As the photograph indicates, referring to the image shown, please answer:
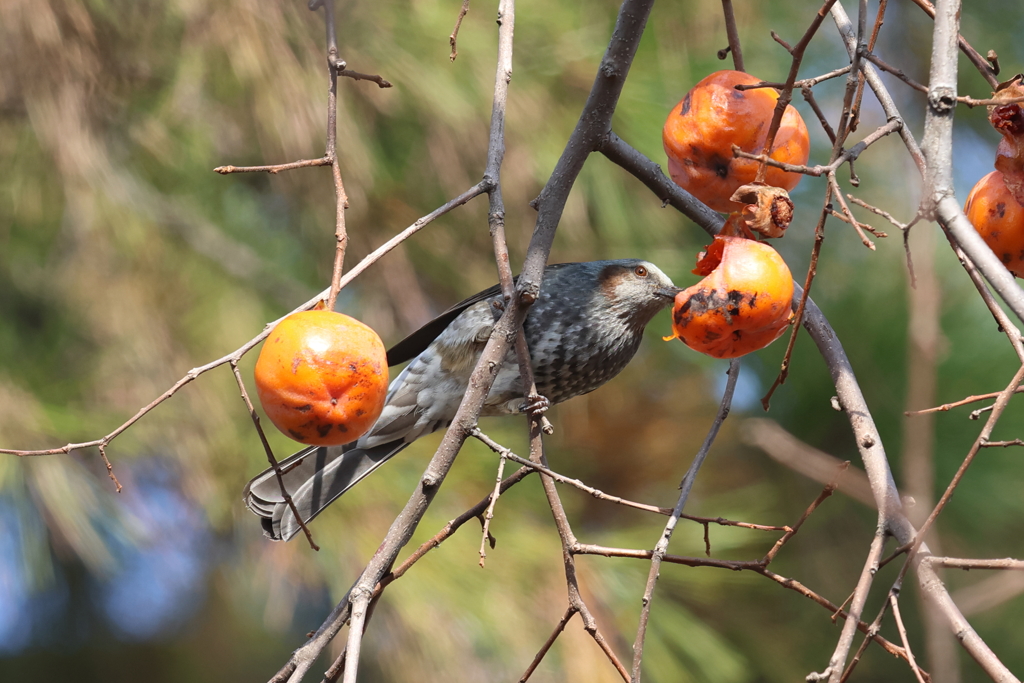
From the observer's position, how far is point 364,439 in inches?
78.1

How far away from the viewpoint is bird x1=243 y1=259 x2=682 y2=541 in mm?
1861

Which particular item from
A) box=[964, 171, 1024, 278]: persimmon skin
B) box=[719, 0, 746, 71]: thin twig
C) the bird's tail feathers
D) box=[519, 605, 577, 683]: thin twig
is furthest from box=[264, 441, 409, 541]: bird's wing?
box=[964, 171, 1024, 278]: persimmon skin

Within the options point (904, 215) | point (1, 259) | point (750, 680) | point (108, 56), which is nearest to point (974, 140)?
point (904, 215)

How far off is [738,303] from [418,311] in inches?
71.4

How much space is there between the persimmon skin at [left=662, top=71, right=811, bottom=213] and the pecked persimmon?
0.11 m

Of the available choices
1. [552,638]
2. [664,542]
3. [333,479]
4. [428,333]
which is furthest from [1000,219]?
[333,479]

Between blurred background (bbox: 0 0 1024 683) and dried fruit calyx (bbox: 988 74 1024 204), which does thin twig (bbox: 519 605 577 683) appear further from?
blurred background (bbox: 0 0 1024 683)

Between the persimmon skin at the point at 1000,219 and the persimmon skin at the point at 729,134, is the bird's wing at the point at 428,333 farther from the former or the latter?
the persimmon skin at the point at 1000,219

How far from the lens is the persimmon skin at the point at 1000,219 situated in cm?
93

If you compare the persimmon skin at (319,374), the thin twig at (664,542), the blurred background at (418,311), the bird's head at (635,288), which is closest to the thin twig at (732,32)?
the thin twig at (664,542)

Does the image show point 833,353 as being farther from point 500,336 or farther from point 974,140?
point 974,140

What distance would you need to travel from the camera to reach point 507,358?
1.82 meters

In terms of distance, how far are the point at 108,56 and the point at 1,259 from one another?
0.70m

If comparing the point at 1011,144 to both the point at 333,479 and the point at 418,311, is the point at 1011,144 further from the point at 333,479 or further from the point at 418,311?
the point at 418,311
